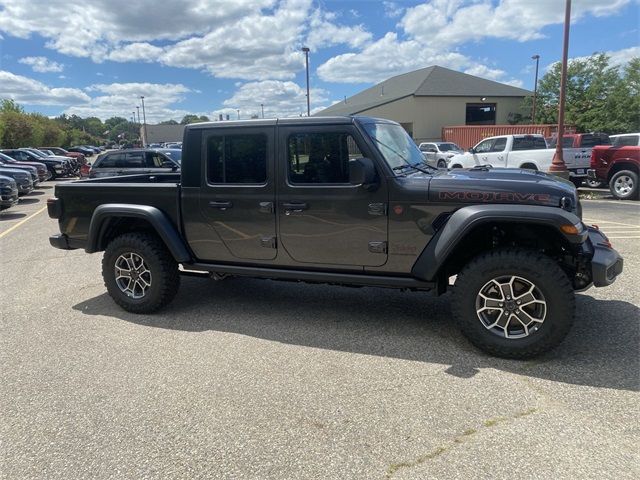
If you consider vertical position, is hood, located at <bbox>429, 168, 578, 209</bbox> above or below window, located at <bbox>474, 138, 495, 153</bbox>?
below

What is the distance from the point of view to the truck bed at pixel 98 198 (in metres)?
4.85

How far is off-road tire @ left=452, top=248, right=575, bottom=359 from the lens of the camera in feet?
11.8

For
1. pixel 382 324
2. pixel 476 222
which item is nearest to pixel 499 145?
pixel 382 324

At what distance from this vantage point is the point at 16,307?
5434 millimetres

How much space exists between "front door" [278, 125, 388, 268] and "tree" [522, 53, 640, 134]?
35.4 meters

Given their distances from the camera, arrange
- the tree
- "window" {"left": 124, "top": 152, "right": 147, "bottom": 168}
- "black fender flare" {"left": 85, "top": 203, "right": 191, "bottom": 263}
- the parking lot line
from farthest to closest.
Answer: the tree, "window" {"left": 124, "top": 152, "right": 147, "bottom": 168}, the parking lot line, "black fender flare" {"left": 85, "top": 203, "right": 191, "bottom": 263}

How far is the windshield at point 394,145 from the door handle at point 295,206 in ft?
2.72

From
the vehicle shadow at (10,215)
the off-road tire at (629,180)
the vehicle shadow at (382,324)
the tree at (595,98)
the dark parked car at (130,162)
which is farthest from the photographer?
the tree at (595,98)

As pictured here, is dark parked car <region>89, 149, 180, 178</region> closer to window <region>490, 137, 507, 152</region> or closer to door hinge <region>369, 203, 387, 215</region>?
window <region>490, 137, 507, 152</region>

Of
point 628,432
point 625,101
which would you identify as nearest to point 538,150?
point 628,432

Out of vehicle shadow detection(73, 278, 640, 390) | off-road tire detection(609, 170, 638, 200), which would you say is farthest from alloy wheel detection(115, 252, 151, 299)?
off-road tire detection(609, 170, 638, 200)

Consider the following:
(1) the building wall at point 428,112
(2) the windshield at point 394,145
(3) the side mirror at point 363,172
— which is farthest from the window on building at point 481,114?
(3) the side mirror at point 363,172

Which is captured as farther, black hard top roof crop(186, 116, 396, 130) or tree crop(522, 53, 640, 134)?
tree crop(522, 53, 640, 134)

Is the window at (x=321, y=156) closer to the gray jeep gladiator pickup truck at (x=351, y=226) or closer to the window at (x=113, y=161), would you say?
the gray jeep gladiator pickup truck at (x=351, y=226)
